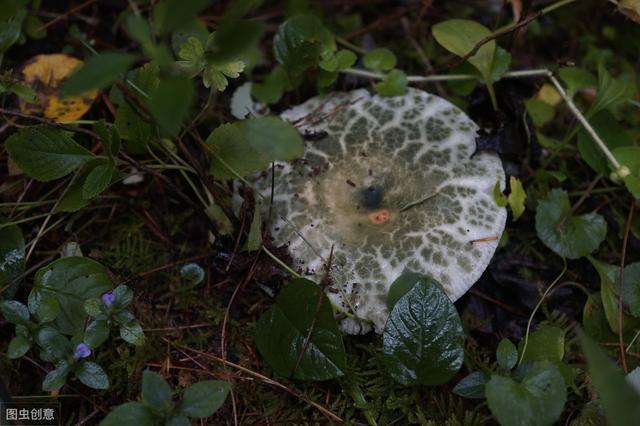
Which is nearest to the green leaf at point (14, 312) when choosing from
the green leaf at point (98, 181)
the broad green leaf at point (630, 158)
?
the green leaf at point (98, 181)

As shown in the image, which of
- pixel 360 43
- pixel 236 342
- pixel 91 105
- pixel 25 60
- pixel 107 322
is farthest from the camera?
pixel 360 43

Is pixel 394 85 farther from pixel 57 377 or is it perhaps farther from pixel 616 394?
pixel 57 377

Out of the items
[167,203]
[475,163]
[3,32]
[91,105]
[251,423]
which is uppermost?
[3,32]

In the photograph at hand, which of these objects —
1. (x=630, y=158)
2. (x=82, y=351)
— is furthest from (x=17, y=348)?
→ (x=630, y=158)

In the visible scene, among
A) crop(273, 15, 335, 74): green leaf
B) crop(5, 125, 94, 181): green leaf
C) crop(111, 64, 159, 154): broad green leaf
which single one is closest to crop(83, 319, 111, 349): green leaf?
crop(5, 125, 94, 181): green leaf

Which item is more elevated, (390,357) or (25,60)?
(25,60)

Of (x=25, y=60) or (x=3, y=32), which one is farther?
(x=25, y=60)

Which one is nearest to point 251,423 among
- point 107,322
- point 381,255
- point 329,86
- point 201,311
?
point 201,311

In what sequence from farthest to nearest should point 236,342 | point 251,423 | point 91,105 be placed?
point 91,105 < point 236,342 < point 251,423

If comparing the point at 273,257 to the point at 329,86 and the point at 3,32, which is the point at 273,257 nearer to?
the point at 329,86
